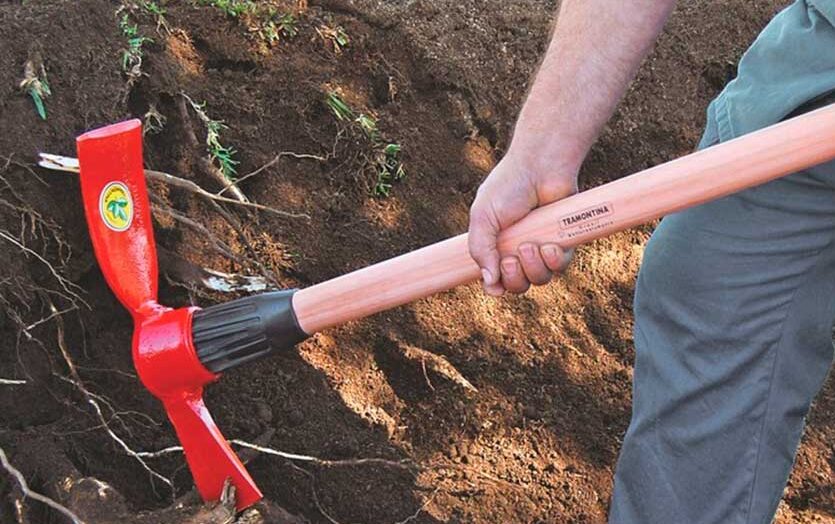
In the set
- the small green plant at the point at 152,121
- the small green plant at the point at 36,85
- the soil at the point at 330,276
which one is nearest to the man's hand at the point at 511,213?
the soil at the point at 330,276

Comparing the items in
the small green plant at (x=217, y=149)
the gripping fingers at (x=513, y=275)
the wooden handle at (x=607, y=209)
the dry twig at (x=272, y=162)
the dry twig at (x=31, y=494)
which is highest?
the small green plant at (x=217, y=149)

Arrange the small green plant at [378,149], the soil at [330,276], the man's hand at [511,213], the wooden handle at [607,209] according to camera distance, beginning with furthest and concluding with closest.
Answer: the small green plant at [378,149] → the soil at [330,276] → the man's hand at [511,213] → the wooden handle at [607,209]

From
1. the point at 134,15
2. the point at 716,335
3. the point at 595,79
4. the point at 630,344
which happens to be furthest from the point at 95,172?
the point at 630,344

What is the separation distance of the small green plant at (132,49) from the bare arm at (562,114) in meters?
1.26

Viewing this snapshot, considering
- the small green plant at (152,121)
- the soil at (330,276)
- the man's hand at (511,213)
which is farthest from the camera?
the small green plant at (152,121)

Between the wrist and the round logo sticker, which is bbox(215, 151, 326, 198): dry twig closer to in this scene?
the round logo sticker

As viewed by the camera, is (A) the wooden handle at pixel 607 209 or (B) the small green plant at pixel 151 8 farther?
(B) the small green plant at pixel 151 8

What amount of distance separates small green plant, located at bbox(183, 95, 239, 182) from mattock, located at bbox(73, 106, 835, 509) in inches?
18.0

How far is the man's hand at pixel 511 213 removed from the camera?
164 cm

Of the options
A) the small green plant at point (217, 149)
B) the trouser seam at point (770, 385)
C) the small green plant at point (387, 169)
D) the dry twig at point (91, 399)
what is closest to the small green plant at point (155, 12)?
the small green plant at point (217, 149)

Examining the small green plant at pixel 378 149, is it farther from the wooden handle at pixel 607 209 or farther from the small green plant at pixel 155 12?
the wooden handle at pixel 607 209

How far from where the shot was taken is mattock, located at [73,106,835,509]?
155 centimetres

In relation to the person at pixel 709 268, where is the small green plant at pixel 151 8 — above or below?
above

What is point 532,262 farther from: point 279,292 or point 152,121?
point 152,121
